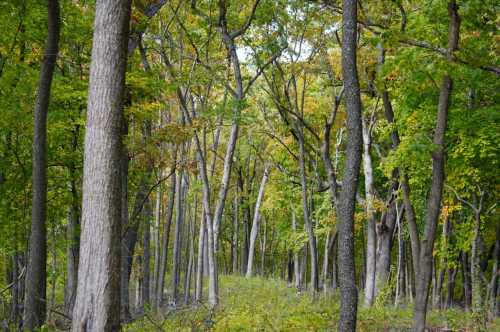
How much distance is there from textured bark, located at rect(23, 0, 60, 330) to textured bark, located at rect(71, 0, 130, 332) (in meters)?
3.52

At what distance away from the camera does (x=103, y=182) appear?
596 centimetres

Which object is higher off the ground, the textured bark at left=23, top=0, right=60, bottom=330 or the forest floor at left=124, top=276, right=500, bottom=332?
the textured bark at left=23, top=0, right=60, bottom=330

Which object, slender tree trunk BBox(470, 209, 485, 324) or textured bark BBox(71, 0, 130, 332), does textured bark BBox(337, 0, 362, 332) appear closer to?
textured bark BBox(71, 0, 130, 332)

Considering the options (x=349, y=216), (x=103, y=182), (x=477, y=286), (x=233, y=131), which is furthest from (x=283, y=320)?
(x=233, y=131)

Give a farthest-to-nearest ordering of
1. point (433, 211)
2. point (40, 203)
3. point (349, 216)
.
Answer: point (433, 211)
point (40, 203)
point (349, 216)

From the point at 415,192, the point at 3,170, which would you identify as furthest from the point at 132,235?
the point at 415,192

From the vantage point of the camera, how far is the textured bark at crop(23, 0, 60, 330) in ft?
29.8

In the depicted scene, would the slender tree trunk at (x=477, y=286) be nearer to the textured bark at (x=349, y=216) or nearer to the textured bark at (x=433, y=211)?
the textured bark at (x=433, y=211)

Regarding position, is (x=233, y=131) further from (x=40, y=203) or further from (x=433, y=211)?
(x=433, y=211)

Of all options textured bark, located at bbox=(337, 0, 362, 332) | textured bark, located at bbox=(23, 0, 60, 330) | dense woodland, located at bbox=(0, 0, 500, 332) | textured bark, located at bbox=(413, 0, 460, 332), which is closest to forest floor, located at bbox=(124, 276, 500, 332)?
dense woodland, located at bbox=(0, 0, 500, 332)

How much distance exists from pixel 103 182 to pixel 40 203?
3.88 meters

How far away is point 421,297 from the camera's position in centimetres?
928

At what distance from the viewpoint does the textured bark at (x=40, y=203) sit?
909 cm

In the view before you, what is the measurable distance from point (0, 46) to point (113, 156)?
788 centimetres
